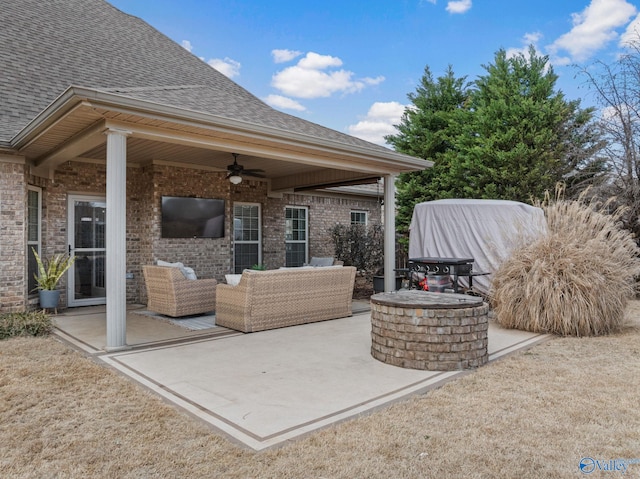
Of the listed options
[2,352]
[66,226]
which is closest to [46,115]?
[2,352]

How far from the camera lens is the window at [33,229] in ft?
23.4

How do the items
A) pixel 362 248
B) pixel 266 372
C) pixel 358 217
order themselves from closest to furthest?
Result: 1. pixel 266 372
2. pixel 362 248
3. pixel 358 217

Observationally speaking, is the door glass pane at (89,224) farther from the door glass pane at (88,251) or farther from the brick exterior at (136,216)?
the brick exterior at (136,216)

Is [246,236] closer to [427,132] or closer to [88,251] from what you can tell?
[88,251]

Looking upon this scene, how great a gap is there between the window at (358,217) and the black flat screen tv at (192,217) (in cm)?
511

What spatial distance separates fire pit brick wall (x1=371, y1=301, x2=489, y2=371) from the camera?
165 inches

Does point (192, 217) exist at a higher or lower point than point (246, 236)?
higher

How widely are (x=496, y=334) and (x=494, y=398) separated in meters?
2.59

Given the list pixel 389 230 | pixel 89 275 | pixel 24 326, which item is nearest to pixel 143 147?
pixel 89 275

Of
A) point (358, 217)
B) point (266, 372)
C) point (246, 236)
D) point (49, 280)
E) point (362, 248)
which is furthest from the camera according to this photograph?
point (358, 217)

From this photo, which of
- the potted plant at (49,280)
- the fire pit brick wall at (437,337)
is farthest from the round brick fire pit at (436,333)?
the potted plant at (49,280)

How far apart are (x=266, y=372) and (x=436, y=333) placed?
1.61 metres

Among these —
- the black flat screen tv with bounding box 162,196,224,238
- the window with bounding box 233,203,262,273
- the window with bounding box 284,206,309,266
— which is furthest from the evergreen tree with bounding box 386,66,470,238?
the black flat screen tv with bounding box 162,196,224,238

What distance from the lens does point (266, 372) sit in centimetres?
418
